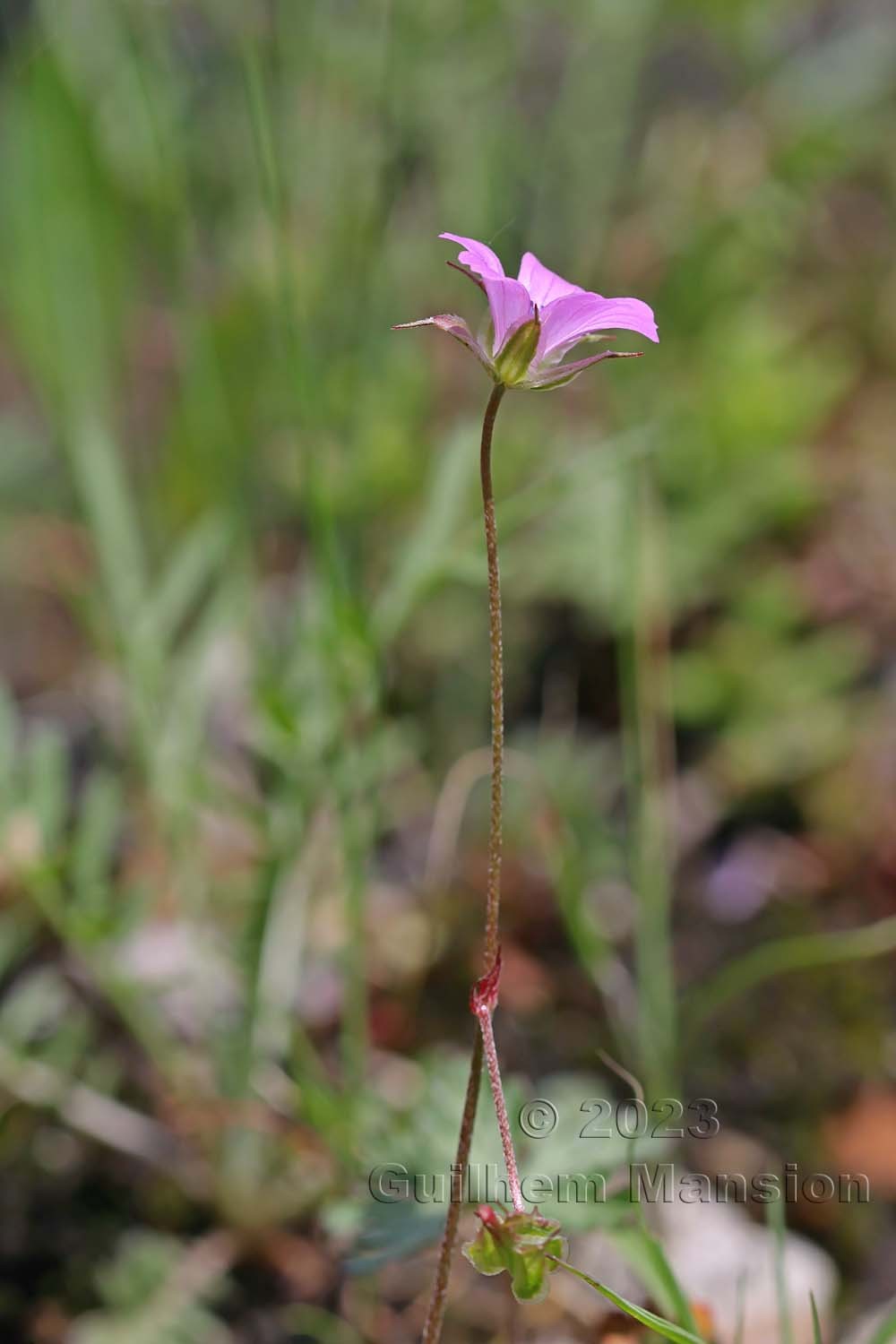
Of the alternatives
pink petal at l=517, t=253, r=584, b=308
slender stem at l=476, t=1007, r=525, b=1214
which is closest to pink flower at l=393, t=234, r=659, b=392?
pink petal at l=517, t=253, r=584, b=308

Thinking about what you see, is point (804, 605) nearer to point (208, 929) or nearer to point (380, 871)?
point (380, 871)

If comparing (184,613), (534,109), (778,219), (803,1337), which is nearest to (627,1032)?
(803,1337)

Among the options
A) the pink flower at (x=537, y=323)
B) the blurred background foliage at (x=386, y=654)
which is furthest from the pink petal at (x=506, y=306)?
the blurred background foliage at (x=386, y=654)

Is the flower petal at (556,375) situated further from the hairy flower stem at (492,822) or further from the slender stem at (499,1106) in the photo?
the slender stem at (499,1106)

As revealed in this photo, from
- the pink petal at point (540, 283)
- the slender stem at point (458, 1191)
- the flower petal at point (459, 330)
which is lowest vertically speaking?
the slender stem at point (458, 1191)

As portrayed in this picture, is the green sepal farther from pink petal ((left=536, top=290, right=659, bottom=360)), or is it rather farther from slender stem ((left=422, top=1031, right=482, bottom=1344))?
slender stem ((left=422, top=1031, right=482, bottom=1344))

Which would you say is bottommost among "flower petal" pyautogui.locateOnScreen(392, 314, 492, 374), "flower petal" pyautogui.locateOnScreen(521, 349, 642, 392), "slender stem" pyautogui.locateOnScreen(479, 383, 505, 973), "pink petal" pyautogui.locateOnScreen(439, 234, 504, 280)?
"slender stem" pyautogui.locateOnScreen(479, 383, 505, 973)
